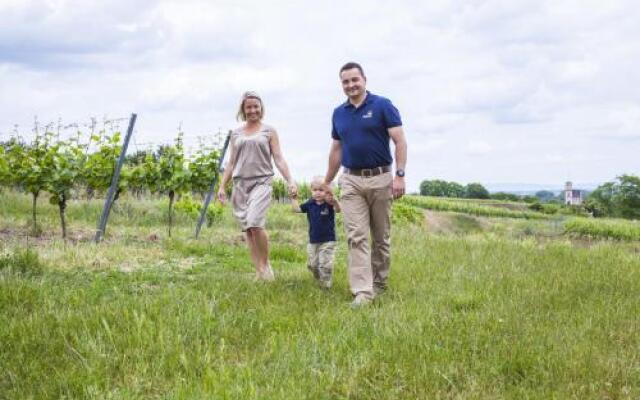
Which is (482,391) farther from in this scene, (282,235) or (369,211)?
(282,235)

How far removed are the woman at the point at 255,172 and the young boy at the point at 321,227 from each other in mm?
238

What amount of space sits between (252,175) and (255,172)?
5cm

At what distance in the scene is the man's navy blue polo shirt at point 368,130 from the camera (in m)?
6.12

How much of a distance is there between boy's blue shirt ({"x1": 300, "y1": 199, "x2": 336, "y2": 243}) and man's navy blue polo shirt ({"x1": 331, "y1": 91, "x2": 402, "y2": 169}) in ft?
2.27

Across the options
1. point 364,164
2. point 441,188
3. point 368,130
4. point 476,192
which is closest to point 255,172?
point 364,164

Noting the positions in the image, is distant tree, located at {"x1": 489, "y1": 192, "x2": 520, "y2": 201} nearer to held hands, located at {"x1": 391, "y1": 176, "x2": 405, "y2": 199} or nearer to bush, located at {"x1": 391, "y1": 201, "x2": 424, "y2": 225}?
bush, located at {"x1": 391, "y1": 201, "x2": 424, "y2": 225}

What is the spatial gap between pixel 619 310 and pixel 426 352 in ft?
7.66

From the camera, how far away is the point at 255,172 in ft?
22.8

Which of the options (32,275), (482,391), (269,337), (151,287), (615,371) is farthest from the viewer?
(32,275)

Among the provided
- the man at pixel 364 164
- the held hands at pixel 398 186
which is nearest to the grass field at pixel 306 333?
the man at pixel 364 164

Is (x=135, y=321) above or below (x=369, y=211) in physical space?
below

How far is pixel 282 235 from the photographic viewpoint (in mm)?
13359

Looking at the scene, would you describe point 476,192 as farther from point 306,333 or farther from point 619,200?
point 306,333

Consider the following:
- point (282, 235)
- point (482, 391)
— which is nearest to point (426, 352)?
point (482, 391)
